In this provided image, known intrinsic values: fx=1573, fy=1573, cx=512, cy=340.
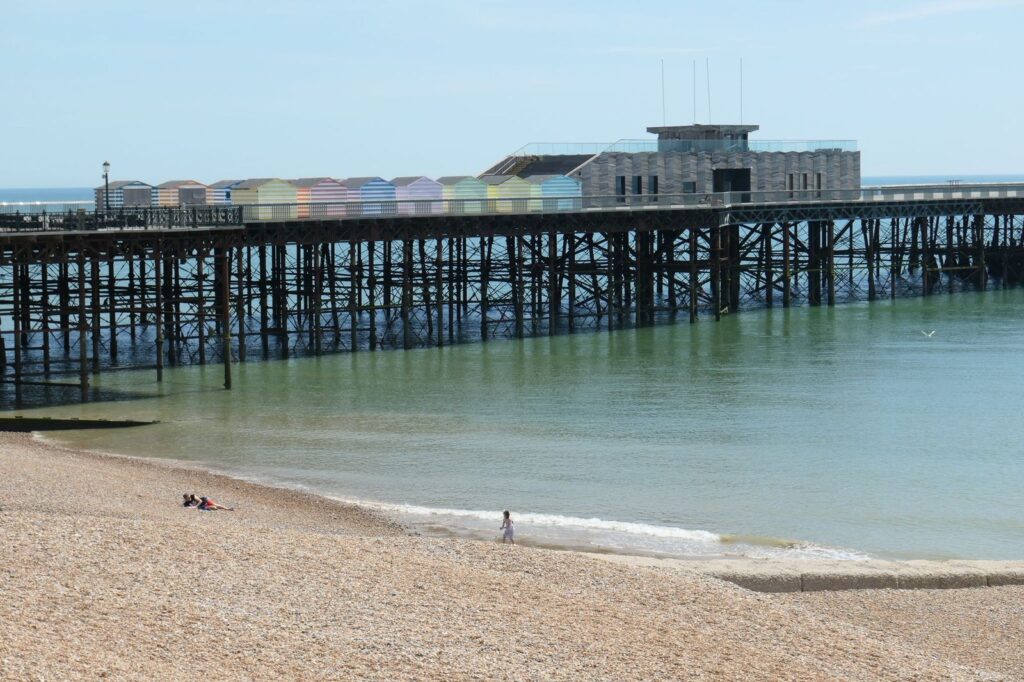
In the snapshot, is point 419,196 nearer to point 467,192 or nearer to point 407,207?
point 467,192

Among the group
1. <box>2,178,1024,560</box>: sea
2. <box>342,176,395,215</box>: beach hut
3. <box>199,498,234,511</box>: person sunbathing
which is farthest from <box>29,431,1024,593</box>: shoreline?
<box>342,176,395,215</box>: beach hut

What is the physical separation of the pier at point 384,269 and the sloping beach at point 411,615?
20744 millimetres

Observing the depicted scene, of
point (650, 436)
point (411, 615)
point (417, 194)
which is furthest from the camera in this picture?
point (417, 194)

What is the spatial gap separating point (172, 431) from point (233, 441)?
6.10 feet

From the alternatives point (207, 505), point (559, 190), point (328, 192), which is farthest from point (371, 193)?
point (207, 505)

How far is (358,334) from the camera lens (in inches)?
2259

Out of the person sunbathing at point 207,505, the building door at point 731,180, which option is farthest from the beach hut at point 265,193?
the person sunbathing at point 207,505

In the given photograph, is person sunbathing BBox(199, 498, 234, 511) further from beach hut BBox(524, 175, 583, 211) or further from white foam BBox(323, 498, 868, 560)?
beach hut BBox(524, 175, 583, 211)

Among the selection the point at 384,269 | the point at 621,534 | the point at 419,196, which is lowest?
the point at 621,534

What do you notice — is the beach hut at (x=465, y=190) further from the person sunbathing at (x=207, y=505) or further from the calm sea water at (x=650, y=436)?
the person sunbathing at (x=207, y=505)

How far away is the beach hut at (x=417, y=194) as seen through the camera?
176 feet

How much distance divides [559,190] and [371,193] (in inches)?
360

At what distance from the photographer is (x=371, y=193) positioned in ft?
183

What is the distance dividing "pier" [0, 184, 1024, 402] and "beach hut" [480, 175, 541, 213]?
166 mm
